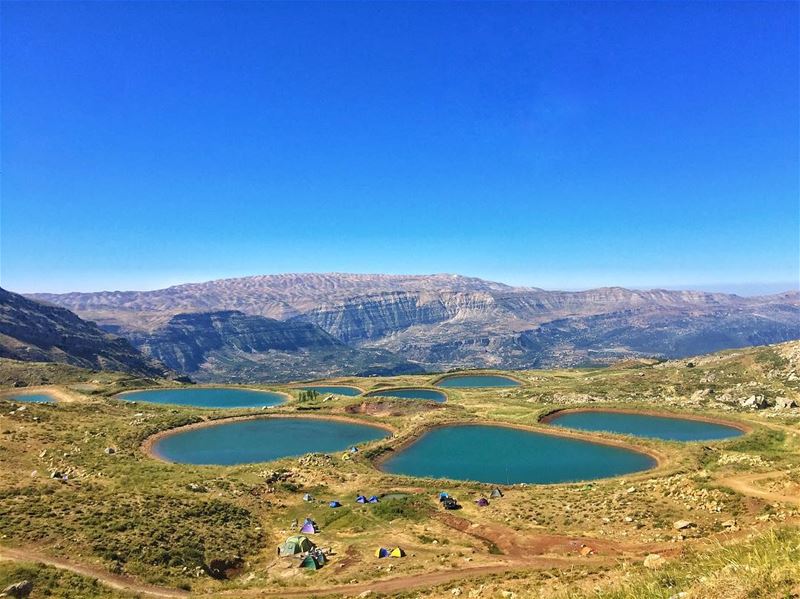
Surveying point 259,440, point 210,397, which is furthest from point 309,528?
point 210,397

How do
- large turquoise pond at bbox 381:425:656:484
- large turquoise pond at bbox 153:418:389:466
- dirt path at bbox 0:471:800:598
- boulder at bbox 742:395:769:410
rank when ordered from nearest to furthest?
dirt path at bbox 0:471:800:598 < large turquoise pond at bbox 381:425:656:484 < large turquoise pond at bbox 153:418:389:466 < boulder at bbox 742:395:769:410

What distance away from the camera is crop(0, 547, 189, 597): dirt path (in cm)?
3102

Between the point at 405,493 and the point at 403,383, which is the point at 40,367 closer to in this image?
the point at 403,383

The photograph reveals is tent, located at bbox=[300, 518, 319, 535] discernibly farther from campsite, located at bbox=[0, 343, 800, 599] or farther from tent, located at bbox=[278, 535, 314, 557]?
tent, located at bbox=[278, 535, 314, 557]

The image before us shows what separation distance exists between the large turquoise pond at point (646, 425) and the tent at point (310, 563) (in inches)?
2615

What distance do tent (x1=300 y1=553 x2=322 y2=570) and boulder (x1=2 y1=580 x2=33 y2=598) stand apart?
16.7 meters

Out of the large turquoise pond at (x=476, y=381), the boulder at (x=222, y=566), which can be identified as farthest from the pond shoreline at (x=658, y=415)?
the boulder at (x=222, y=566)

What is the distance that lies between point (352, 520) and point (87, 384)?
125804mm

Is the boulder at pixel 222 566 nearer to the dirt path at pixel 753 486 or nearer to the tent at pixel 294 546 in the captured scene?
the tent at pixel 294 546

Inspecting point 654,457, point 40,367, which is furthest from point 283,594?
point 40,367

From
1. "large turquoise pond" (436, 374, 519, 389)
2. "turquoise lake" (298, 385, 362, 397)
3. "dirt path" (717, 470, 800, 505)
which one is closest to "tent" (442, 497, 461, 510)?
"dirt path" (717, 470, 800, 505)

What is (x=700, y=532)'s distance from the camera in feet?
123

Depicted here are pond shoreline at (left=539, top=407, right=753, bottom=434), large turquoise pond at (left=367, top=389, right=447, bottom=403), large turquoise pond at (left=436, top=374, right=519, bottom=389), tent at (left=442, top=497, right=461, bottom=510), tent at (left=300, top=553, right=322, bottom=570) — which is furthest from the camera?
large turquoise pond at (left=436, top=374, right=519, bottom=389)

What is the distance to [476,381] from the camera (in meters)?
170
